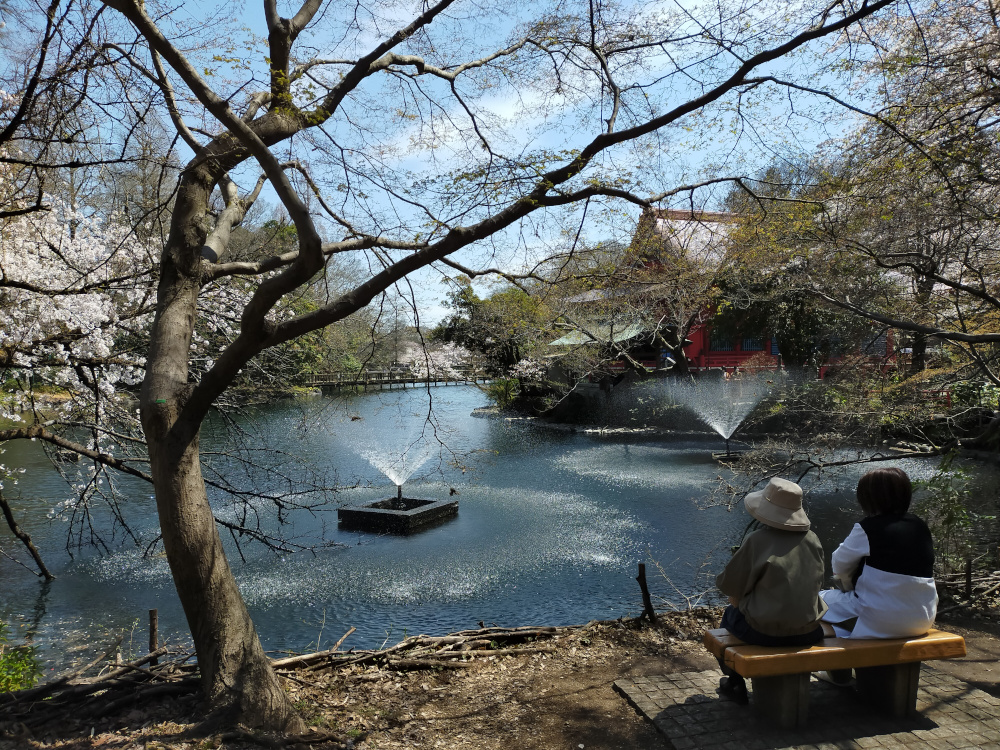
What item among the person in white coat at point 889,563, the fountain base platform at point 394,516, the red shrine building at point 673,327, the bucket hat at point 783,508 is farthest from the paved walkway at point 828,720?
the fountain base platform at point 394,516

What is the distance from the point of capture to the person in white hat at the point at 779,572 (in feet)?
11.9

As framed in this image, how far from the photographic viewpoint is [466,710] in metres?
4.46

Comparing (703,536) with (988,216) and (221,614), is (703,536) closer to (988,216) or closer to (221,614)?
(988,216)

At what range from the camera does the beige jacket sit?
3.63 metres

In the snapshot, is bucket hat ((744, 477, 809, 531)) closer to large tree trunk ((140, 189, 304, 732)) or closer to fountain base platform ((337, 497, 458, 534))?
large tree trunk ((140, 189, 304, 732))

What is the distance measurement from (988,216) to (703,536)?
24.0 ft

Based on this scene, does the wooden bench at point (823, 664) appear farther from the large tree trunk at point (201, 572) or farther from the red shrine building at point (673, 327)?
the red shrine building at point (673, 327)

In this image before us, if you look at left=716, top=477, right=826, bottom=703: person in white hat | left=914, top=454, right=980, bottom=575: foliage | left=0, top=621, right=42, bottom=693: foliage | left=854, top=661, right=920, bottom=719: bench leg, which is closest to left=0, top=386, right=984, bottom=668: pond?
left=0, top=621, right=42, bottom=693: foliage

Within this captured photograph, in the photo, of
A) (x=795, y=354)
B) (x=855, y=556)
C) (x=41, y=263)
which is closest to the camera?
(x=855, y=556)

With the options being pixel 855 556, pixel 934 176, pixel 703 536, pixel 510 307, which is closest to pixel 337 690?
pixel 855 556

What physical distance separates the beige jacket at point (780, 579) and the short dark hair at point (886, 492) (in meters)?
0.39

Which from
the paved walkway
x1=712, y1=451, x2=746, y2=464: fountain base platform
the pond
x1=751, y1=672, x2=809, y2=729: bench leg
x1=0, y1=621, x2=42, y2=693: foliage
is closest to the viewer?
the paved walkway

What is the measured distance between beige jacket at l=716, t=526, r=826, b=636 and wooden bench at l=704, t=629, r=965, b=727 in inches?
5.9

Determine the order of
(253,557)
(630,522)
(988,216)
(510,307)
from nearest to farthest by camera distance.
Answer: (988,216), (253,557), (630,522), (510,307)
